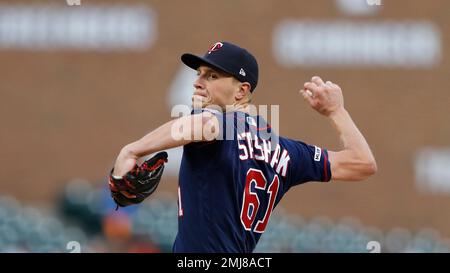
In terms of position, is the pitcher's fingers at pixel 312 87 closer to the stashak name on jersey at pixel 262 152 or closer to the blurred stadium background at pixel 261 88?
the stashak name on jersey at pixel 262 152

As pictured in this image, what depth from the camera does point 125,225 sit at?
43.5 ft

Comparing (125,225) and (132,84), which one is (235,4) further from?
(125,225)

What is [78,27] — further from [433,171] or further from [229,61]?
[229,61]

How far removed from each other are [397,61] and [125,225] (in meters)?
5.55

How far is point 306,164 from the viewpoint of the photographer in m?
4.99

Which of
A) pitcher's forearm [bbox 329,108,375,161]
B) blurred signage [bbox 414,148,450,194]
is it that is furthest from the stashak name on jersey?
blurred signage [bbox 414,148,450,194]

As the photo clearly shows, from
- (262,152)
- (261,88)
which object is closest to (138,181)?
(262,152)

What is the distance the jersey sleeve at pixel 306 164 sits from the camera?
496 centimetres

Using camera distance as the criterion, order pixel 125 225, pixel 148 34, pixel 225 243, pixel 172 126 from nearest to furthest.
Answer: pixel 172 126, pixel 225 243, pixel 125 225, pixel 148 34

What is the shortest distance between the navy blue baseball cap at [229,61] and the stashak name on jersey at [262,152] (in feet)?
1.18

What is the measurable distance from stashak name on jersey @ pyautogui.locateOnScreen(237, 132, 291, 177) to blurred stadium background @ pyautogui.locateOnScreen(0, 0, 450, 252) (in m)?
9.56

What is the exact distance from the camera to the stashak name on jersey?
4.57 m

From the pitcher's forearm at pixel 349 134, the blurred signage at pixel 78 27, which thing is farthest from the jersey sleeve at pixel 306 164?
the blurred signage at pixel 78 27

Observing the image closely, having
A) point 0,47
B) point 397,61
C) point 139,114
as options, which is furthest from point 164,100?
point 397,61
